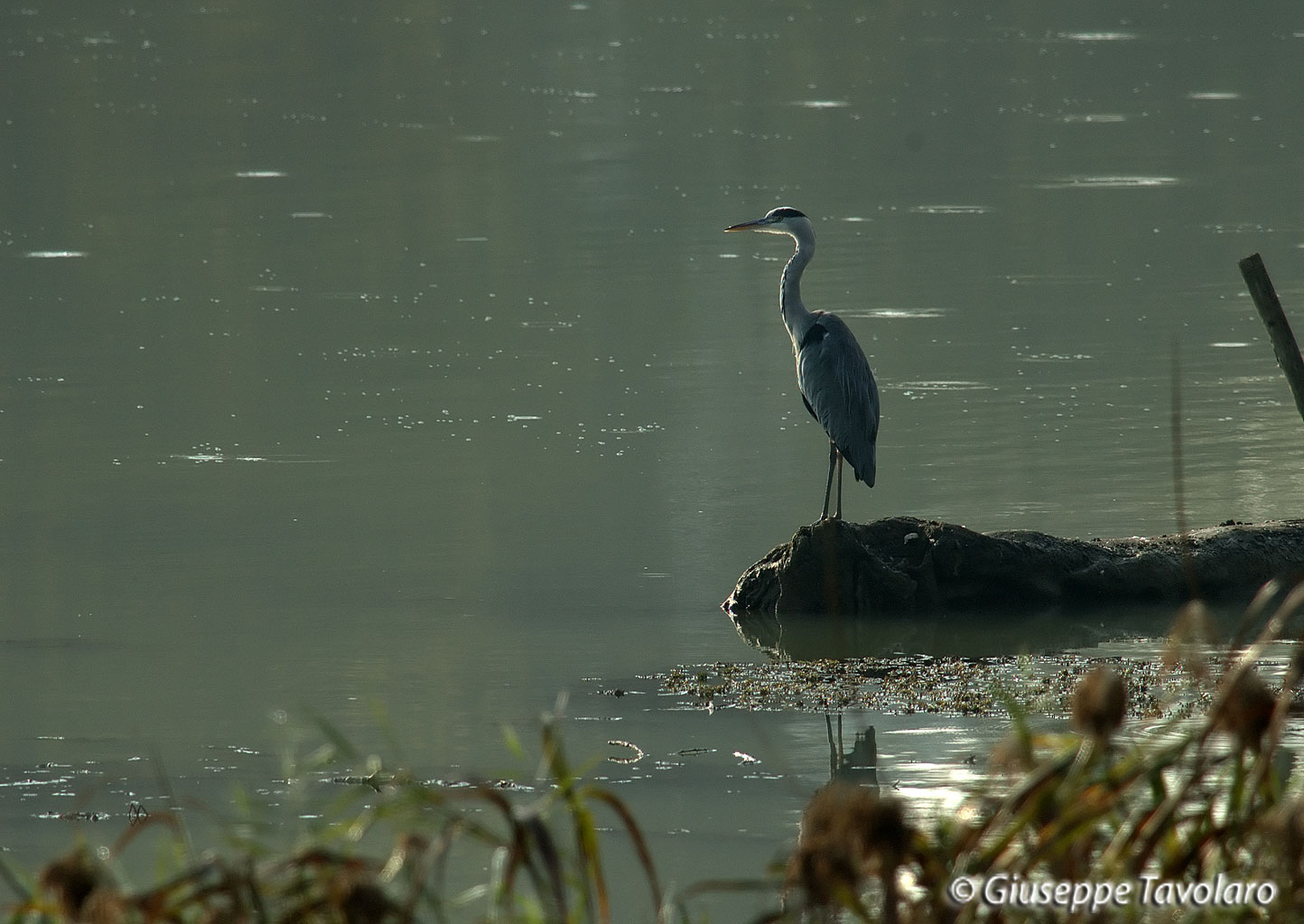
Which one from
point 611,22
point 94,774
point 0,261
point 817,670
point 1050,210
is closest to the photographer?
point 94,774

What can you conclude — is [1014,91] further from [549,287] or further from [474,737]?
[474,737]

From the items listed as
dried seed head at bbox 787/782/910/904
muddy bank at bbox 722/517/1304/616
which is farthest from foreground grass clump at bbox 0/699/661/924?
muddy bank at bbox 722/517/1304/616

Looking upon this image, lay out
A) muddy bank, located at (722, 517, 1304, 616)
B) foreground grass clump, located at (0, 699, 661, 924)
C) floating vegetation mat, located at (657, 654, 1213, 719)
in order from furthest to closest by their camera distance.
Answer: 1. muddy bank, located at (722, 517, 1304, 616)
2. floating vegetation mat, located at (657, 654, 1213, 719)
3. foreground grass clump, located at (0, 699, 661, 924)

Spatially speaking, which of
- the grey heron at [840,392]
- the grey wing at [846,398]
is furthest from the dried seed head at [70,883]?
the grey wing at [846,398]

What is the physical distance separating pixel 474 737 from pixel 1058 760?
369 centimetres

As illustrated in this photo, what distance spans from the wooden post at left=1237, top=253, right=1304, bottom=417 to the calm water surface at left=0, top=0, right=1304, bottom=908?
4.85ft

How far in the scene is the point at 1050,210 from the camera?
61.0ft

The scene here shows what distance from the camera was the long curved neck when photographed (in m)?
9.45

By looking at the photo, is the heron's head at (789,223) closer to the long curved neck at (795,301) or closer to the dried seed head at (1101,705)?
the long curved neck at (795,301)

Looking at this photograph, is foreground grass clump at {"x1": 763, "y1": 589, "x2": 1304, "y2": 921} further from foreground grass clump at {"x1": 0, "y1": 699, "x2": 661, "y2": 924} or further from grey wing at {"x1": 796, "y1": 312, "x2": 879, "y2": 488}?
grey wing at {"x1": 796, "y1": 312, "x2": 879, "y2": 488}

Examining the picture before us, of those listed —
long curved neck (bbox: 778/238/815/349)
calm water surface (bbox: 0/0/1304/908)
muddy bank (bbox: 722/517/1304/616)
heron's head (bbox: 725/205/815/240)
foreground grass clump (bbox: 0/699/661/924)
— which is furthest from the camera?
heron's head (bbox: 725/205/815/240)

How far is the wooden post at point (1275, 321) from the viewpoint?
5.45m

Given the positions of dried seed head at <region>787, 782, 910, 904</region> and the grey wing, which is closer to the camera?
dried seed head at <region>787, 782, 910, 904</region>

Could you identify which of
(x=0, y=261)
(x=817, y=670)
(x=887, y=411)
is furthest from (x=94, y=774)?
(x=0, y=261)
